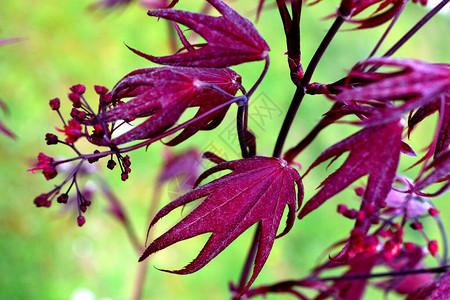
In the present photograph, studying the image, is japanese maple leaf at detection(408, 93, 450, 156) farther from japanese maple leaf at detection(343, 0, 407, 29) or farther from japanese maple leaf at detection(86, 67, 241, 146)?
japanese maple leaf at detection(86, 67, 241, 146)

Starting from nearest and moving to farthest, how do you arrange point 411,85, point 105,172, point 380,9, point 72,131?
1. point 411,85
2. point 72,131
3. point 380,9
4. point 105,172

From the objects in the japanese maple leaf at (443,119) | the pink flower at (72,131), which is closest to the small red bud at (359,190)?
the japanese maple leaf at (443,119)

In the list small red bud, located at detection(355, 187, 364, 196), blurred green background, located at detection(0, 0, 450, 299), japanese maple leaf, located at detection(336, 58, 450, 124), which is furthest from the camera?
blurred green background, located at detection(0, 0, 450, 299)

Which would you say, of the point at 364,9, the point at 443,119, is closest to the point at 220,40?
the point at 364,9

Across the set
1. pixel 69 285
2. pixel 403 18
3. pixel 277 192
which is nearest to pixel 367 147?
pixel 277 192

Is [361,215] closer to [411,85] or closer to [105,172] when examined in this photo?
[411,85]

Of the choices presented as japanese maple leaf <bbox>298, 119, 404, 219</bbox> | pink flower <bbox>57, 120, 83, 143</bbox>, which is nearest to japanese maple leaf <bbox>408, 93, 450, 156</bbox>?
japanese maple leaf <bbox>298, 119, 404, 219</bbox>
